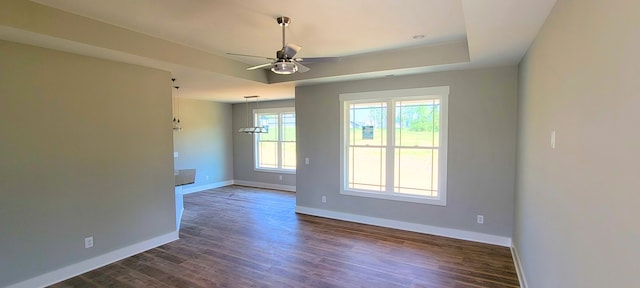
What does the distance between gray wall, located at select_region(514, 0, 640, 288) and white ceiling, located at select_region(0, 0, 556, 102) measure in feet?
1.35

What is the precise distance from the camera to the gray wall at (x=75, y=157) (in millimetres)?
2857

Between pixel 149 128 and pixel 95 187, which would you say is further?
pixel 149 128

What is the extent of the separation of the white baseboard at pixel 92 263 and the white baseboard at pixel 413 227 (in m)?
2.44

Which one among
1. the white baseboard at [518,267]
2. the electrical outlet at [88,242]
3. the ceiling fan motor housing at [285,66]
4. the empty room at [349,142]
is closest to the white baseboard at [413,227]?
the empty room at [349,142]

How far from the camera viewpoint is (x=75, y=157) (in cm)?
327

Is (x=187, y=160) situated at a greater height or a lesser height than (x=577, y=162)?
lesser

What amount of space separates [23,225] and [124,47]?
2.04m

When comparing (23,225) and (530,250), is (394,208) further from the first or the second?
(23,225)

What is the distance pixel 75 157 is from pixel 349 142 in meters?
3.76

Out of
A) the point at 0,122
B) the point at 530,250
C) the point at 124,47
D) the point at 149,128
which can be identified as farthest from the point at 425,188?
the point at 0,122

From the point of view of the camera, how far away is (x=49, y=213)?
3098 millimetres

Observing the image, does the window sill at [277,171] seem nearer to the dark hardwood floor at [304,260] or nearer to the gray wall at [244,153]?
the gray wall at [244,153]

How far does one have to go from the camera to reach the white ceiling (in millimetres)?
2523

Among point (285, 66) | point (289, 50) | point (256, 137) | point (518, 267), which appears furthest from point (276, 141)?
point (518, 267)
